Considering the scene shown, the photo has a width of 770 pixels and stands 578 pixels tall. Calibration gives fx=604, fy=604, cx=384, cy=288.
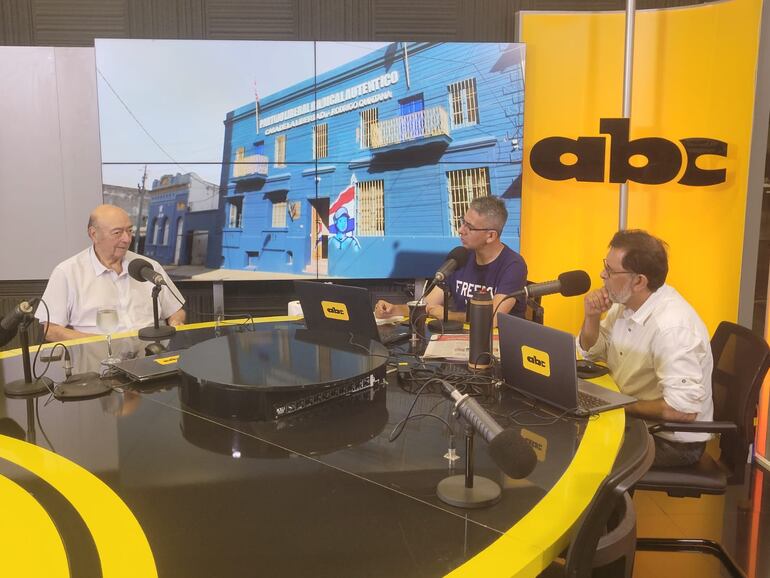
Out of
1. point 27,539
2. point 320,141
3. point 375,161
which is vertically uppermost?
point 320,141

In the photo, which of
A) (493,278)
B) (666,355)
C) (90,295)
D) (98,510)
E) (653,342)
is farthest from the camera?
(493,278)

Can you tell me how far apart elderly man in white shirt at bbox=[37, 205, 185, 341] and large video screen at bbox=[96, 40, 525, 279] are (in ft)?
2.70

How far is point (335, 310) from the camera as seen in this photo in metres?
2.39

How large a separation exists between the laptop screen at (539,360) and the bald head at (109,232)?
2183 millimetres

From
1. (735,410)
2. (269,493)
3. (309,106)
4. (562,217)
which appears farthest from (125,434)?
(562,217)

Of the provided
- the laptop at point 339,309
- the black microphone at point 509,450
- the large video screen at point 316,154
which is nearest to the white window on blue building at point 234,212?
the large video screen at point 316,154

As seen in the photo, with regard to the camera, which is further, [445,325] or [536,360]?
[445,325]

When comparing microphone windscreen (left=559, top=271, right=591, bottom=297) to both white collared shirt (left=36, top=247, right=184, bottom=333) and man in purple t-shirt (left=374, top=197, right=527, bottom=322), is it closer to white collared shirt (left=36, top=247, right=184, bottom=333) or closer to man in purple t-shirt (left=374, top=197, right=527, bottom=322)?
man in purple t-shirt (left=374, top=197, right=527, bottom=322)

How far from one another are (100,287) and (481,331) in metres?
2.10

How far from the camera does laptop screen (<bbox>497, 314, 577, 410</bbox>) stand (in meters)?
1.70

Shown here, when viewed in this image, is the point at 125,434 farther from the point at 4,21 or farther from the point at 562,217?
the point at 4,21

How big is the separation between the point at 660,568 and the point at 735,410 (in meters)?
0.76

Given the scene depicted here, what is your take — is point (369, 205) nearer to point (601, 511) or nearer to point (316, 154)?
point (316, 154)

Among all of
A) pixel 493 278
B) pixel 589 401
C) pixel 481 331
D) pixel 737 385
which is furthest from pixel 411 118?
pixel 589 401
